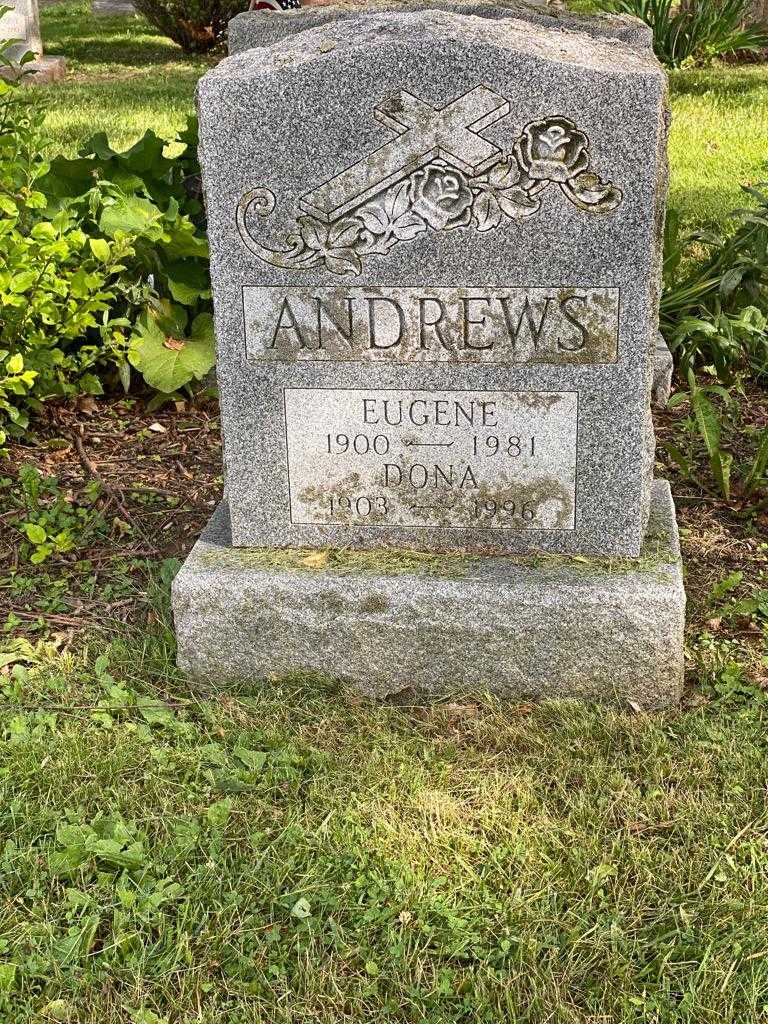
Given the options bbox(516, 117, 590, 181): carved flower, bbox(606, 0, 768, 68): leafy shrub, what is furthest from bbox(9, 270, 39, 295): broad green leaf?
bbox(606, 0, 768, 68): leafy shrub

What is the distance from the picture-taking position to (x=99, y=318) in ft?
15.4

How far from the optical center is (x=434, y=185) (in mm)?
2758

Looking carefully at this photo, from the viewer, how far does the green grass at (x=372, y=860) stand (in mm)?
2180

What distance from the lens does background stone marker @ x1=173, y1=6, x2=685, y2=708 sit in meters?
2.70

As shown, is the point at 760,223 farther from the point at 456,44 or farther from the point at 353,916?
the point at 353,916

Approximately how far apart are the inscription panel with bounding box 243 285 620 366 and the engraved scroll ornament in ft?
0.35

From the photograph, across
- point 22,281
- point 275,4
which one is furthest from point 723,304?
point 275,4

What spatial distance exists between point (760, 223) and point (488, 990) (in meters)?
3.62

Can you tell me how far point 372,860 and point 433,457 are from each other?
3.30 feet

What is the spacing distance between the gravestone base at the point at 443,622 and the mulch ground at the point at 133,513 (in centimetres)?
37

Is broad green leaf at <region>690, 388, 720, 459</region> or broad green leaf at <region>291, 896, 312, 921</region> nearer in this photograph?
broad green leaf at <region>291, 896, 312, 921</region>

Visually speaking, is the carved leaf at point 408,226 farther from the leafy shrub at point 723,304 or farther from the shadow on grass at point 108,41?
the shadow on grass at point 108,41

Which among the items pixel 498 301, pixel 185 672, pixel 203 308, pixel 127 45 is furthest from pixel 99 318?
pixel 127 45

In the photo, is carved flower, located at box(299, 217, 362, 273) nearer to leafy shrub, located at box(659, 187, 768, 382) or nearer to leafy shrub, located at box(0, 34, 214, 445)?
leafy shrub, located at box(0, 34, 214, 445)
